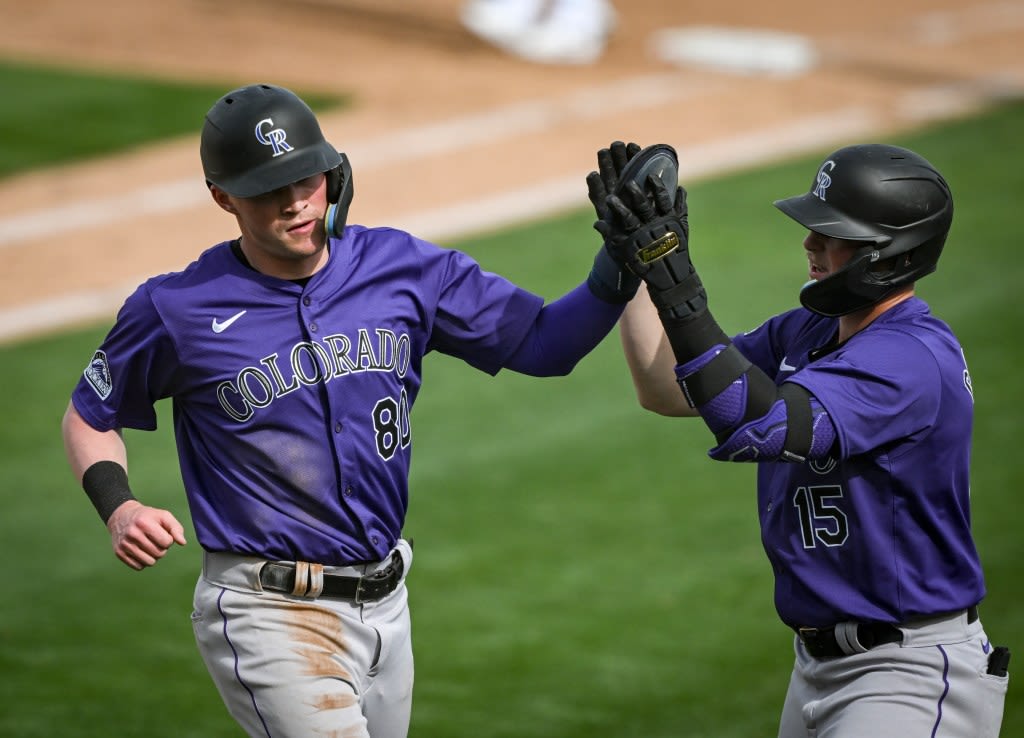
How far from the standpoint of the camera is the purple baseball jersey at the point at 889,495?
11.9 ft

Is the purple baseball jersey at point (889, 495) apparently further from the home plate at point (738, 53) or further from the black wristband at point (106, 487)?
the home plate at point (738, 53)

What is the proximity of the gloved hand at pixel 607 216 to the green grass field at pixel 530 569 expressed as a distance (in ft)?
7.79

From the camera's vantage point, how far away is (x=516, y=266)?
1126cm

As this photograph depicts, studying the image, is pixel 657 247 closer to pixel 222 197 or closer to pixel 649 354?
pixel 649 354

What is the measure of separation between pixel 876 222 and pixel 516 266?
7485 mm

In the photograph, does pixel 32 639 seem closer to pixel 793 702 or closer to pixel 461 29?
pixel 793 702

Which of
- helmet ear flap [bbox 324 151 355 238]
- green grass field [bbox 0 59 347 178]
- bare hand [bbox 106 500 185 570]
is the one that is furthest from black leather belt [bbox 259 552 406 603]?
green grass field [bbox 0 59 347 178]

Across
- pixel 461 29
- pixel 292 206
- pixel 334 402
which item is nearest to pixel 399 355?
pixel 334 402

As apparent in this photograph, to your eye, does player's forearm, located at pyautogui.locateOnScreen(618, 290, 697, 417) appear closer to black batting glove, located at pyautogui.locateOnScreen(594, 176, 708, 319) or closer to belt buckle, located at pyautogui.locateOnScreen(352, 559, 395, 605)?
black batting glove, located at pyautogui.locateOnScreen(594, 176, 708, 319)

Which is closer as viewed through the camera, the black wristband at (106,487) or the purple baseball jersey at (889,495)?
the purple baseball jersey at (889,495)

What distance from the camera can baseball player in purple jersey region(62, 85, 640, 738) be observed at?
388 centimetres

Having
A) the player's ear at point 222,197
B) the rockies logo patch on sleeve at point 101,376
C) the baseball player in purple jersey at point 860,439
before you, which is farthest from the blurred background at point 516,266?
the player's ear at point 222,197

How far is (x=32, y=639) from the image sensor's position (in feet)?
21.5

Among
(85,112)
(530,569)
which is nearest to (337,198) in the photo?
(530,569)
